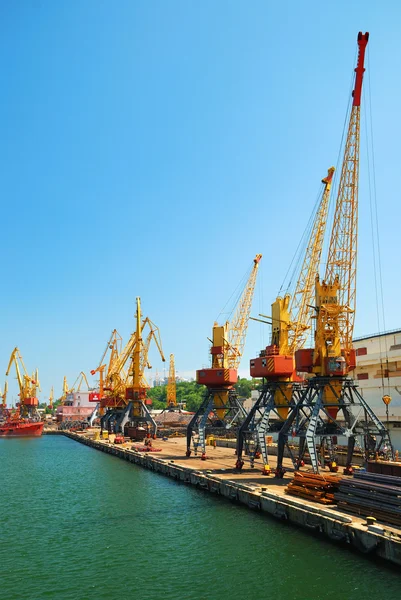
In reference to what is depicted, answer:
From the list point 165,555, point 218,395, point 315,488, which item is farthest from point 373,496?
point 218,395

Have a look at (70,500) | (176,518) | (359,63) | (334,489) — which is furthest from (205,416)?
(359,63)

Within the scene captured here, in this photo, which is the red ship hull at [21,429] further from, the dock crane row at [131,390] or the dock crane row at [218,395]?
the dock crane row at [218,395]

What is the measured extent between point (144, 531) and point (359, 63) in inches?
2001

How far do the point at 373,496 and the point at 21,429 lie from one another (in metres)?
135

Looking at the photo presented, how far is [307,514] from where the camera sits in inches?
1213

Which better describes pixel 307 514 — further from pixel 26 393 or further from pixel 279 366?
pixel 26 393

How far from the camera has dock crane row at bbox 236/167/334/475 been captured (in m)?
53.7

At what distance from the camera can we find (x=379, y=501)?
2766 cm

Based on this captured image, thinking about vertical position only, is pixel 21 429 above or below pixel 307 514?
below

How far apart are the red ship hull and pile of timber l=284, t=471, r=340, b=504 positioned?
124802 millimetres

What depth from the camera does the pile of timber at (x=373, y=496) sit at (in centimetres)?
2659

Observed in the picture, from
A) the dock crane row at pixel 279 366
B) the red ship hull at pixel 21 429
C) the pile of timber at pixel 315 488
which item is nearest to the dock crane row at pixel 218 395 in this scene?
the dock crane row at pixel 279 366

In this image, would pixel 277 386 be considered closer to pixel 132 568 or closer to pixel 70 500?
pixel 70 500

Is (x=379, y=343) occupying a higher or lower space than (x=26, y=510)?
higher
